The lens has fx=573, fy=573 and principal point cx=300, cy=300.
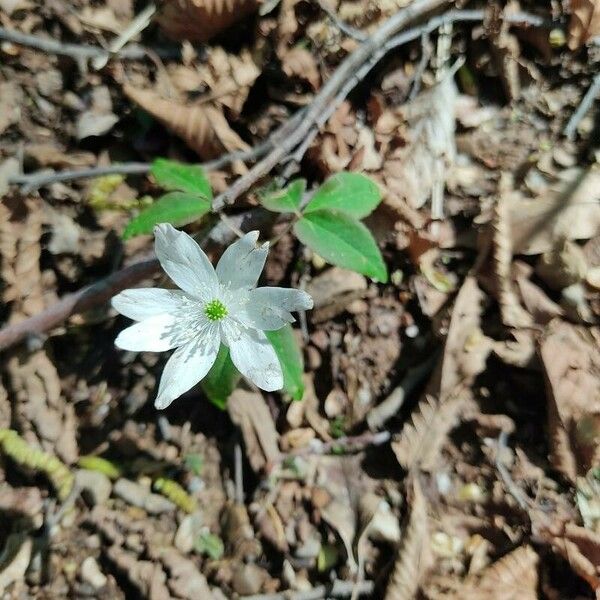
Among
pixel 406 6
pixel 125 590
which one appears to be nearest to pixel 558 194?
pixel 406 6

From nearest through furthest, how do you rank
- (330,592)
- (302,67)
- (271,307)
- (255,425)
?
1. (271,307)
2. (330,592)
3. (255,425)
4. (302,67)

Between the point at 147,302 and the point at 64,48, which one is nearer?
the point at 147,302

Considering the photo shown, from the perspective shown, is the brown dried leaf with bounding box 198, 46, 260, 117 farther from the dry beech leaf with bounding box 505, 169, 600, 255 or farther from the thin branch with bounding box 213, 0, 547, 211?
the dry beech leaf with bounding box 505, 169, 600, 255

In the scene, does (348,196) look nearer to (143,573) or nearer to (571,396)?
(571,396)

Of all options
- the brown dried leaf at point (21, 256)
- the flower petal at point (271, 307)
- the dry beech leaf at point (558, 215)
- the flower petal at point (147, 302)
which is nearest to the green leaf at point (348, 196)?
the flower petal at point (271, 307)

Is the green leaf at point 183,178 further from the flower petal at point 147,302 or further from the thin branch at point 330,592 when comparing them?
the thin branch at point 330,592

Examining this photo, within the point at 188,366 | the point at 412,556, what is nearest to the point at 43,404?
the point at 188,366

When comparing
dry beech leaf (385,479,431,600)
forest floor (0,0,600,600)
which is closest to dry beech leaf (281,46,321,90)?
forest floor (0,0,600,600)

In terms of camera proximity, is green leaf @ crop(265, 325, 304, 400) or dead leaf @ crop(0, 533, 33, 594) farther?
dead leaf @ crop(0, 533, 33, 594)
